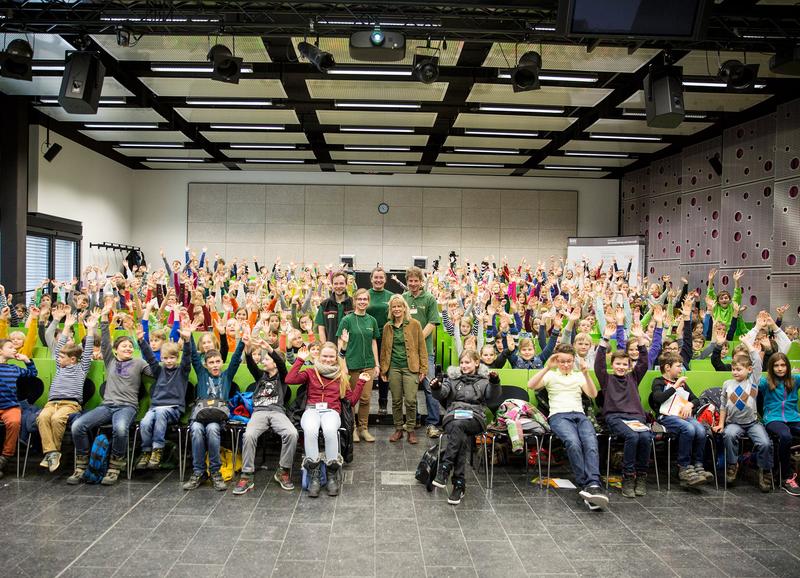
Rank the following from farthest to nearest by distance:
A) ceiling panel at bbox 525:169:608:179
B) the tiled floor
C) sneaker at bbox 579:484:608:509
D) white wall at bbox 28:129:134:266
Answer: ceiling panel at bbox 525:169:608:179 < white wall at bbox 28:129:134:266 < sneaker at bbox 579:484:608:509 < the tiled floor

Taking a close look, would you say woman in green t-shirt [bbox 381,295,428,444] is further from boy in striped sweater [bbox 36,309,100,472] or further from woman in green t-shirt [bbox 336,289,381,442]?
boy in striped sweater [bbox 36,309,100,472]

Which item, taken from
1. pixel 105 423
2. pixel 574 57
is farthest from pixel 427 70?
pixel 105 423

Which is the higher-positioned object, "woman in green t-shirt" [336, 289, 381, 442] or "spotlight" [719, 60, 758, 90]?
"spotlight" [719, 60, 758, 90]

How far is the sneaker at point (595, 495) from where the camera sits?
150 inches

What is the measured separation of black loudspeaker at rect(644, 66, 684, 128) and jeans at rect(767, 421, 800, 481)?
3.28 metres

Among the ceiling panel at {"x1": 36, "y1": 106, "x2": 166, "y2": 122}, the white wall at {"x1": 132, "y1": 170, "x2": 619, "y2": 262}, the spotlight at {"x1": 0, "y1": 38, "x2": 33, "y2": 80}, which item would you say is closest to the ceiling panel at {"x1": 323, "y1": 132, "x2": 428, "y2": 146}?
the white wall at {"x1": 132, "y1": 170, "x2": 619, "y2": 262}

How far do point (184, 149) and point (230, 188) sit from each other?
7.41ft

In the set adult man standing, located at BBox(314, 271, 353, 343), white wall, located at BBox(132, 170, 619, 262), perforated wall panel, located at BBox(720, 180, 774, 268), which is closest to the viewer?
adult man standing, located at BBox(314, 271, 353, 343)

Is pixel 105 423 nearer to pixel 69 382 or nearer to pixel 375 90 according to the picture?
pixel 69 382

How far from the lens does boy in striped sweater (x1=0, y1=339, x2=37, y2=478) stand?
4.36m

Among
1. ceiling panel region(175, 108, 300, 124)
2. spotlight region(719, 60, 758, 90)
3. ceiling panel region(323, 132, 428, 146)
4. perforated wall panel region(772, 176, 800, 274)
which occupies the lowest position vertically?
perforated wall panel region(772, 176, 800, 274)

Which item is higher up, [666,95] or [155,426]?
[666,95]

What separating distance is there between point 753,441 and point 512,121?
22.9 ft

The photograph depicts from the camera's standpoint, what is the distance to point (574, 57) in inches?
274
